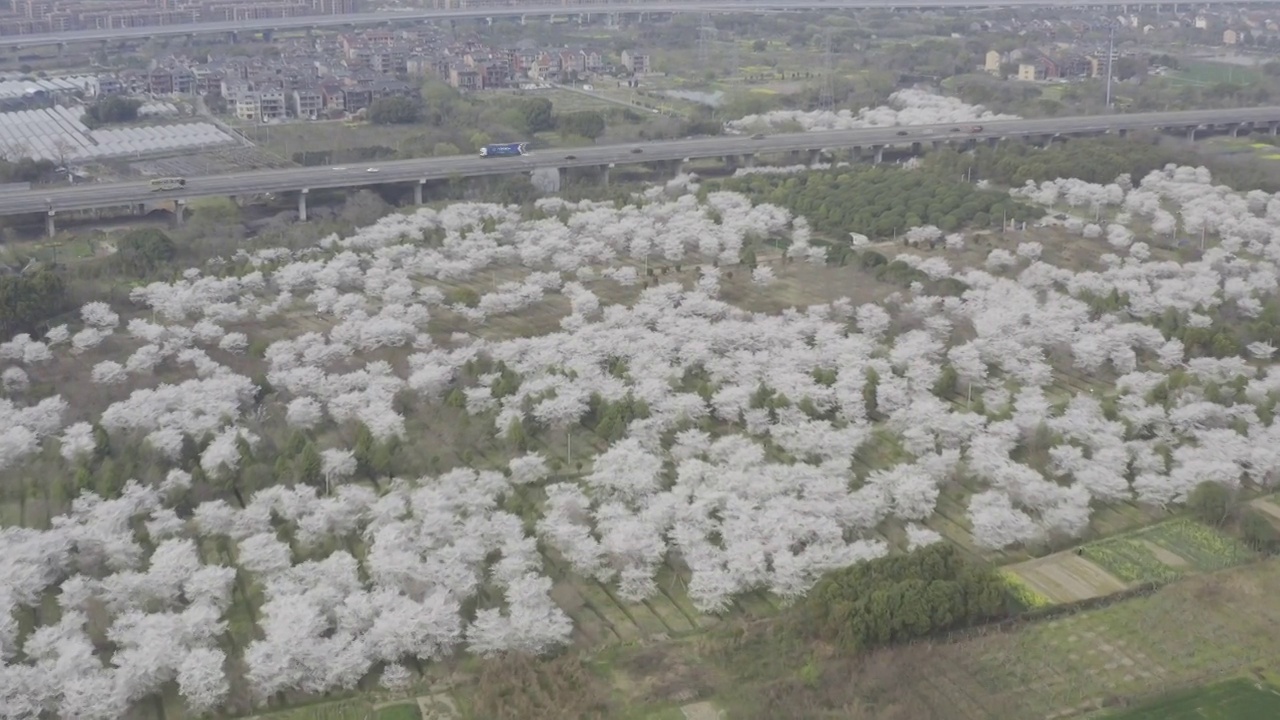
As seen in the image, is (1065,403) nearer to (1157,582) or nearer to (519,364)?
(1157,582)

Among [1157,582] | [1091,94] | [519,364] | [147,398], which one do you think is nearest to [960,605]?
[1157,582]

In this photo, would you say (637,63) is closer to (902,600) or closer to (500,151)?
(500,151)

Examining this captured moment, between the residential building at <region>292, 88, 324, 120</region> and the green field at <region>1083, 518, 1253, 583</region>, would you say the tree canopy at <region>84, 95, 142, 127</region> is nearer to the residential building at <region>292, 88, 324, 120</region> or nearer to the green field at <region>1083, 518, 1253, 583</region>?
the residential building at <region>292, 88, 324, 120</region>

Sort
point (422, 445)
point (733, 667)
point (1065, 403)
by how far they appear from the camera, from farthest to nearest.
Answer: point (1065, 403), point (422, 445), point (733, 667)

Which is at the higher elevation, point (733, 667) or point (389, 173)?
point (389, 173)


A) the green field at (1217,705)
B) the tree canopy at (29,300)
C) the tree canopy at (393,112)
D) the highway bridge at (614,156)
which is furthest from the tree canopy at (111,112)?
the green field at (1217,705)

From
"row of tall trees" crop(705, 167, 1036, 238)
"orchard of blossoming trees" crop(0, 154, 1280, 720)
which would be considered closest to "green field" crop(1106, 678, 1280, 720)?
"orchard of blossoming trees" crop(0, 154, 1280, 720)

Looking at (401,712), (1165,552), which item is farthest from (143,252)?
(1165,552)
